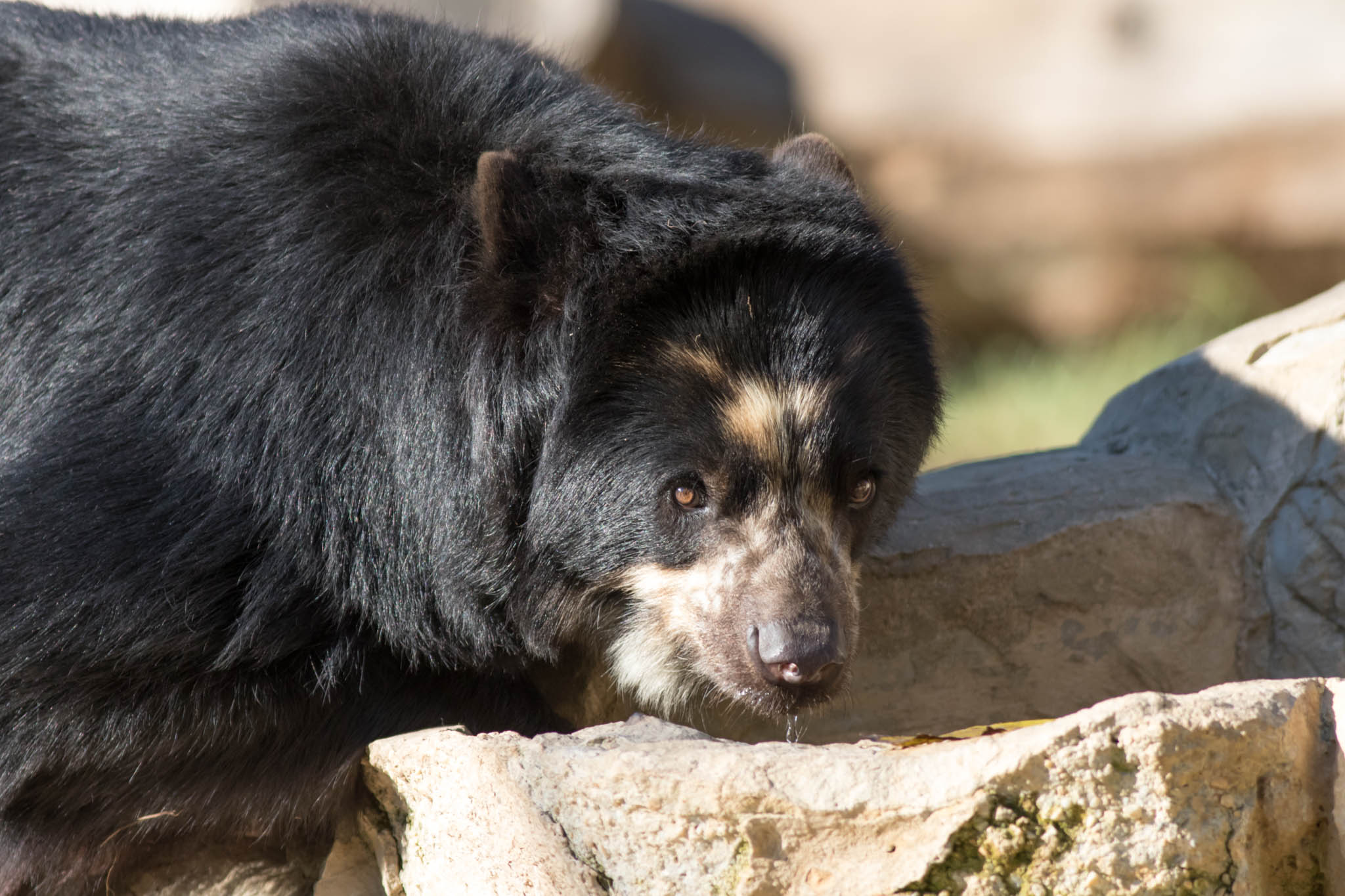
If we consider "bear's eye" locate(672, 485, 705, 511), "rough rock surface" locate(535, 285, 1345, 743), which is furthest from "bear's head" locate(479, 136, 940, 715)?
"rough rock surface" locate(535, 285, 1345, 743)

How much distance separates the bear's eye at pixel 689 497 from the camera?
3078mm

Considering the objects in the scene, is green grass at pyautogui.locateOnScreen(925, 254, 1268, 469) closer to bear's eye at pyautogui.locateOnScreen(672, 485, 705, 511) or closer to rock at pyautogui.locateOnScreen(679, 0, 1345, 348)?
rock at pyautogui.locateOnScreen(679, 0, 1345, 348)

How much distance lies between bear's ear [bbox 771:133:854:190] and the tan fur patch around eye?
0.74m

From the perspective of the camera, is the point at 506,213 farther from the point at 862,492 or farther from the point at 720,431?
the point at 862,492

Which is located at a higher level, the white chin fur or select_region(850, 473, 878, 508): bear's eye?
select_region(850, 473, 878, 508): bear's eye

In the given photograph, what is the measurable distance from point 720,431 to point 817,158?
3.13ft

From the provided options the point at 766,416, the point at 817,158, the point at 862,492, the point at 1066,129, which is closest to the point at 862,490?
the point at 862,492

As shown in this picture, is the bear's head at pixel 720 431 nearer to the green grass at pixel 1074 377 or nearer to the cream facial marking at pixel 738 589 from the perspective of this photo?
the cream facial marking at pixel 738 589

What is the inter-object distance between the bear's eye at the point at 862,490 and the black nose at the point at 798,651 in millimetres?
345

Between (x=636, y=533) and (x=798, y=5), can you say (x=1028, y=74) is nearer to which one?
(x=798, y=5)

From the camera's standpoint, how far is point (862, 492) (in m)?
3.25

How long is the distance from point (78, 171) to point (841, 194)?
1820mm

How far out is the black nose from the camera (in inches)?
117

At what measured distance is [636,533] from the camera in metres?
3.13
